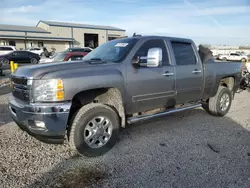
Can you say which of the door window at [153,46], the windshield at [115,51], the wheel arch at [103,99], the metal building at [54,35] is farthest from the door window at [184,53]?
Answer: the metal building at [54,35]

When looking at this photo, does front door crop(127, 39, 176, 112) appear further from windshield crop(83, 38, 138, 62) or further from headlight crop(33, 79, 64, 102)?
headlight crop(33, 79, 64, 102)

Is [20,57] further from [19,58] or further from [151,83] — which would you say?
[151,83]

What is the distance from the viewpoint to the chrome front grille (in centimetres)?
319

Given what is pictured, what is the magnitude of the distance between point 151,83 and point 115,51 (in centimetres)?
91

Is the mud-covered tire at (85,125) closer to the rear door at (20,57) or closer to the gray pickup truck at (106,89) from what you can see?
the gray pickup truck at (106,89)

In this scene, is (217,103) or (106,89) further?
(217,103)

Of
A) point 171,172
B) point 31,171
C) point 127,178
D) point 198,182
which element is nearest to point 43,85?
point 31,171

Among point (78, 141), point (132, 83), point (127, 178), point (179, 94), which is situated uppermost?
point (132, 83)

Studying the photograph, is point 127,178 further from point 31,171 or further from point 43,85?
point 43,85

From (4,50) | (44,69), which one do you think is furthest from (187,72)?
(4,50)

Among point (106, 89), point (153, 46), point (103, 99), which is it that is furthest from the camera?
point (153, 46)

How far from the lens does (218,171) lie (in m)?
3.15

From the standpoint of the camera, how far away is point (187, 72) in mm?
4648

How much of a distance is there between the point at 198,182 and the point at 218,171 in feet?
1.52
